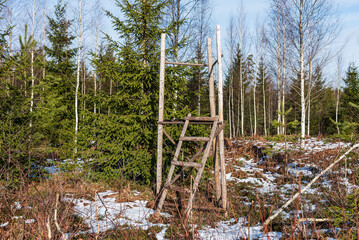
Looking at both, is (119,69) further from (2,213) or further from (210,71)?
(2,213)

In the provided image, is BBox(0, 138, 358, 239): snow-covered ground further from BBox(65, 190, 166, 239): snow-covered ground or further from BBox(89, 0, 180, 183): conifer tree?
BBox(89, 0, 180, 183): conifer tree

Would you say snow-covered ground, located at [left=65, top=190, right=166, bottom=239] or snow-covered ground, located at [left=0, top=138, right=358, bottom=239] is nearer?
→ snow-covered ground, located at [left=0, top=138, right=358, bottom=239]

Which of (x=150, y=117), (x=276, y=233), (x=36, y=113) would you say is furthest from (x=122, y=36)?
(x=276, y=233)

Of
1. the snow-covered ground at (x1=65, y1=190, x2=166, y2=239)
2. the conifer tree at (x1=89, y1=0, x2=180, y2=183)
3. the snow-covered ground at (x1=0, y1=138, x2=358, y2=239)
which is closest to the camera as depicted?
the snow-covered ground at (x1=0, y1=138, x2=358, y2=239)

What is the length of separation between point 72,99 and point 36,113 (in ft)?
30.5

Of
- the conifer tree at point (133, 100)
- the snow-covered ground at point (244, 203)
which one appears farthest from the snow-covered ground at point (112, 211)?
the conifer tree at point (133, 100)

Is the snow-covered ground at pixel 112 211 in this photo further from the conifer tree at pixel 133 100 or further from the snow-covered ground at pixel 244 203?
the conifer tree at pixel 133 100

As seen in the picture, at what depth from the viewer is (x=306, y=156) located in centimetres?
884

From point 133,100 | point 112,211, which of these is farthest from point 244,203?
point 133,100

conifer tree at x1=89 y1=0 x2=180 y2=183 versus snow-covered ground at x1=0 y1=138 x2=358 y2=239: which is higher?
conifer tree at x1=89 y1=0 x2=180 y2=183

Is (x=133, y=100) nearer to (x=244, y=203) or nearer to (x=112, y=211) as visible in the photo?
(x=112, y=211)

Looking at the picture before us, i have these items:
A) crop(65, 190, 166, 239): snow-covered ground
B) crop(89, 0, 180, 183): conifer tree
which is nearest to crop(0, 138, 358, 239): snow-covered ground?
crop(65, 190, 166, 239): snow-covered ground

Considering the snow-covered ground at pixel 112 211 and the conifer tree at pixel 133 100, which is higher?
the conifer tree at pixel 133 100

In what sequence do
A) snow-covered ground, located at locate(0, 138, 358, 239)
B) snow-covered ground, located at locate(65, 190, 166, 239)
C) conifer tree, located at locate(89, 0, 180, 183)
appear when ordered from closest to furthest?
snow-covered ground, located at locate(0, 138, 358, 239) < snow-covered ground, located at locate(65, 190, 166, 239) < conifer tree, located at locate(89, 0, 180, 183)
